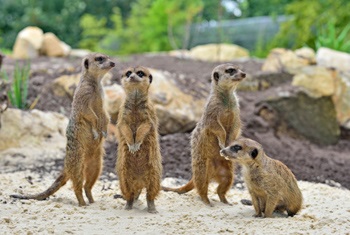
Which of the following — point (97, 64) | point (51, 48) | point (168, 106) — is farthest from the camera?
point (51, 48)

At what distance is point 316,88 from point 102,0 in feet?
47.8

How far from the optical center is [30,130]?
7168 mm

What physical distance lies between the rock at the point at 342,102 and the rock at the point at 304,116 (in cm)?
28

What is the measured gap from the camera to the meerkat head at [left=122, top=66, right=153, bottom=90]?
4.70 m

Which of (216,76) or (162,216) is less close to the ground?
(216,76)

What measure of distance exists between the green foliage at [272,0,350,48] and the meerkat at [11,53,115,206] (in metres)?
8.04

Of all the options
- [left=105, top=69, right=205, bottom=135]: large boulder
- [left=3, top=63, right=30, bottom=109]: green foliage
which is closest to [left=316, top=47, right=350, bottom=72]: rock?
[left=105, top=69, right=205, bottom=135]: large boulder

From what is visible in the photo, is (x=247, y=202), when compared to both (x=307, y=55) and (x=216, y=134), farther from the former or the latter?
(x=307, y=55)

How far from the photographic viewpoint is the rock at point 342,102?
9.05 metres

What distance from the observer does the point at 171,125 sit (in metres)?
7.79

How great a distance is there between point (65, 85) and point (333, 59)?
4.43m

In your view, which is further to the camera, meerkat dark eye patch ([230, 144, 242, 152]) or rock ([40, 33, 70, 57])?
rock ([40, 33, 70, 57])

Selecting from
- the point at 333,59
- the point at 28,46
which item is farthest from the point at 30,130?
the point at 28,46

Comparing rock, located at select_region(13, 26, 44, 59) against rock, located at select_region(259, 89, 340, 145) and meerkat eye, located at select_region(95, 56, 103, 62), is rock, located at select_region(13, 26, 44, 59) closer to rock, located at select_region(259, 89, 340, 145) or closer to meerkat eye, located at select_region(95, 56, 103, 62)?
rock, located at select_region(259, 89, 340, 145)
